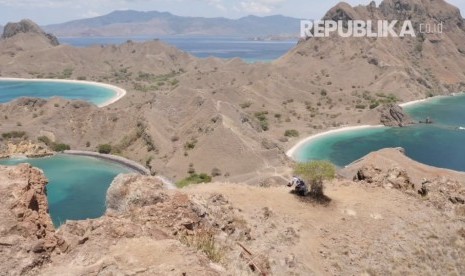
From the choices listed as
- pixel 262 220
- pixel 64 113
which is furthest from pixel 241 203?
pixel 64 113

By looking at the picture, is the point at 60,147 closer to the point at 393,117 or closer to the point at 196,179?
the point at 196,179

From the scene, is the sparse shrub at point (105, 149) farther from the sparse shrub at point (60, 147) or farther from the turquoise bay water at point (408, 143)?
the turquoise bay water at point (408, 143)

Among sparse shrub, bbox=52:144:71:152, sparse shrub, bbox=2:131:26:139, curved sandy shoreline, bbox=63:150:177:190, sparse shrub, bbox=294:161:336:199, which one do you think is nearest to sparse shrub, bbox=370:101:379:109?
curved sandy shoreline, bbox=63:150:177:190

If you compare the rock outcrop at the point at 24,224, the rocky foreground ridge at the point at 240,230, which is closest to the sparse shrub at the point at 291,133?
the rocky foreground ridge at the point at 240,230

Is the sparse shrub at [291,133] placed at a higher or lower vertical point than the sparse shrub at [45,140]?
lower

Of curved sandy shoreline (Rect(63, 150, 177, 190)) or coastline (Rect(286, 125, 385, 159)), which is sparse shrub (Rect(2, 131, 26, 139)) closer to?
curved sandy shoreline (Rect(63, 150, 177, 190))

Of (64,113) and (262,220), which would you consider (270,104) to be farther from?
(262,220)

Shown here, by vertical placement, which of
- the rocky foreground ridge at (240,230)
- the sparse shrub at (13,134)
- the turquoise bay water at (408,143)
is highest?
the rocky foreground ridge at (240,230)
